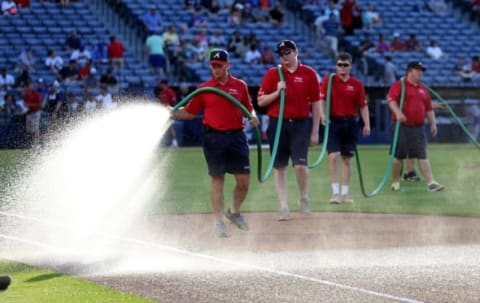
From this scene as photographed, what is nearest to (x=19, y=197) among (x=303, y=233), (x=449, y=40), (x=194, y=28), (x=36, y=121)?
(x=303, y=233)

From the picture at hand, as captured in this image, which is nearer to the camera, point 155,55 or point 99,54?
point 99,54

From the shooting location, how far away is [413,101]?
19984 millimetres

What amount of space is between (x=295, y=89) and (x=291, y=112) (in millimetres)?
294

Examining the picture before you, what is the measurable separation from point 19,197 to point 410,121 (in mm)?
6296

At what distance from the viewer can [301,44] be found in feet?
133

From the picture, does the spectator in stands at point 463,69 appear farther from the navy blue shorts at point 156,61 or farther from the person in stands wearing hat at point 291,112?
the person in stands wearing hat at point 291,112

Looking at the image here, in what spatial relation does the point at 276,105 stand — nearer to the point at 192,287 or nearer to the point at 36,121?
the point at 192,287

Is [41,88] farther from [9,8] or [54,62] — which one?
[9,8]

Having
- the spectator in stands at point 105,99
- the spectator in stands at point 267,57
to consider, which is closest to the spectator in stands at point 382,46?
the spectator in stands at point 267,57

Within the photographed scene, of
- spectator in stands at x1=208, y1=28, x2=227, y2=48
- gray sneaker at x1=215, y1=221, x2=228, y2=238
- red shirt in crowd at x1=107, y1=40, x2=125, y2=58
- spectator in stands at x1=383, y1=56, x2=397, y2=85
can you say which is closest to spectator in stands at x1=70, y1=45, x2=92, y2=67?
red shirt in crowd at x1=107, y1=40, x2=125, y2=58

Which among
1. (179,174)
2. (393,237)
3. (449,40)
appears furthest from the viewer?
(449,40)

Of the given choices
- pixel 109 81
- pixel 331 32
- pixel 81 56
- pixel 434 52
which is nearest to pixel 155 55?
pixel 81 56

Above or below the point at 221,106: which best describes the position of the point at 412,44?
below

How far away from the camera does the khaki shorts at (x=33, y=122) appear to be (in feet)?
103
